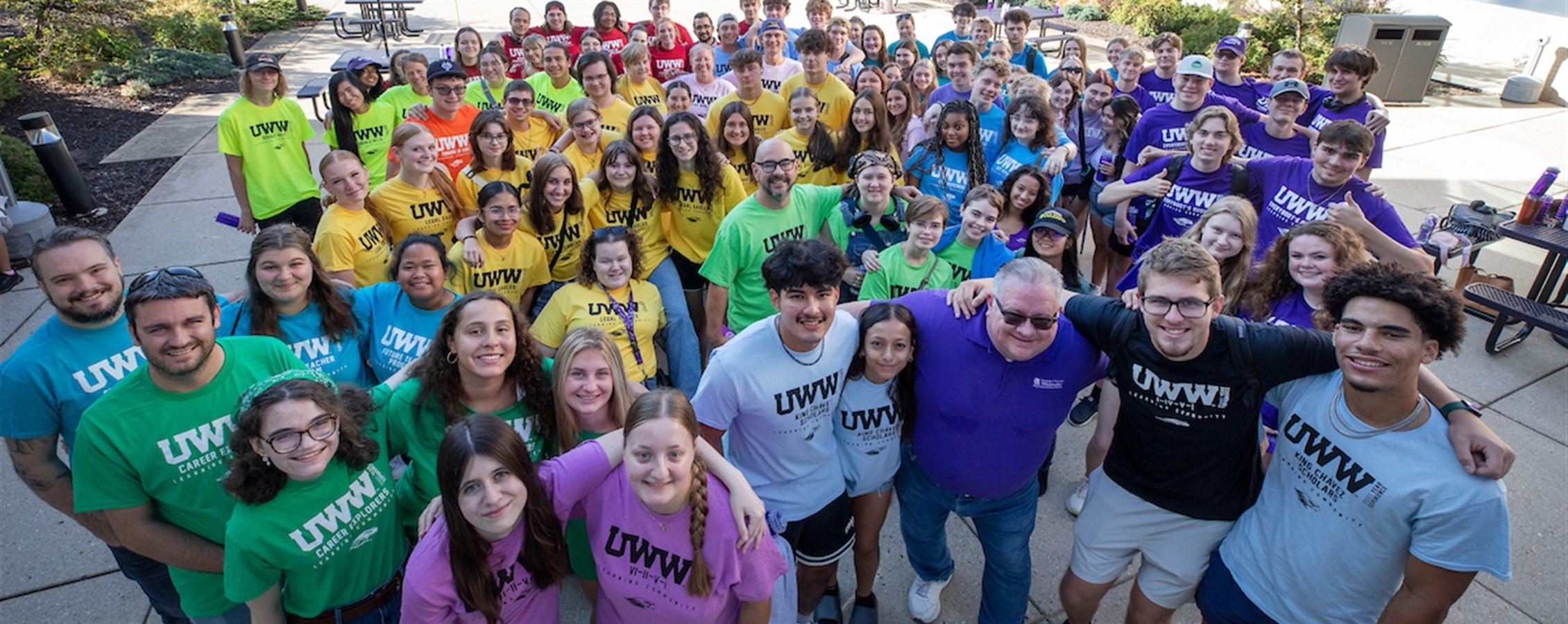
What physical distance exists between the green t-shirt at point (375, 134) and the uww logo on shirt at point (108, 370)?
3.60 metres

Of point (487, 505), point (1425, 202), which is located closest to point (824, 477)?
point (487, 505)

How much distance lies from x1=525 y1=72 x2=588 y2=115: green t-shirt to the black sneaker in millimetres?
4597

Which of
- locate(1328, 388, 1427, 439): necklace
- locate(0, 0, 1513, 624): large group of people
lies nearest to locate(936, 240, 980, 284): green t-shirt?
locate(0, 0, 1513, 624): large group of people

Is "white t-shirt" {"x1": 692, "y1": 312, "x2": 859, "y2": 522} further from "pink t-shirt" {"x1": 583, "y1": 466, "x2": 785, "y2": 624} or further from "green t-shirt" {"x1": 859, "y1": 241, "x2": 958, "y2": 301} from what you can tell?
"green t-shirt" {"x1": 859, "y1": 241, "x2": 958, "y2": 301}

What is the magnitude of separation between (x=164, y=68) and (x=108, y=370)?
14.3 m

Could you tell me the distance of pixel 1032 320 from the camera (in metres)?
2.59

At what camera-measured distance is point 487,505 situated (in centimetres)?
218

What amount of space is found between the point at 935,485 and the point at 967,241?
1547 millimetres

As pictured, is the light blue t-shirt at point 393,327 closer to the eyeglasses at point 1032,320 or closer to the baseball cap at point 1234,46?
the eyeglasses at point 1032,320

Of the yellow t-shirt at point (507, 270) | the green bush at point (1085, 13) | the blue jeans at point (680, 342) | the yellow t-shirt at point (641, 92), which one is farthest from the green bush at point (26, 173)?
the green bush at point (1085, 13)

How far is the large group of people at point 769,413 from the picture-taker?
2279 mm

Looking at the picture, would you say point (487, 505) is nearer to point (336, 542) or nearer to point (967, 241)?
point (336, 542)

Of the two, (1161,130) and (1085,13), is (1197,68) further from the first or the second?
(1085,13)

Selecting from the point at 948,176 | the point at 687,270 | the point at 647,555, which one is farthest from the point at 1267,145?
the point at 647,555
